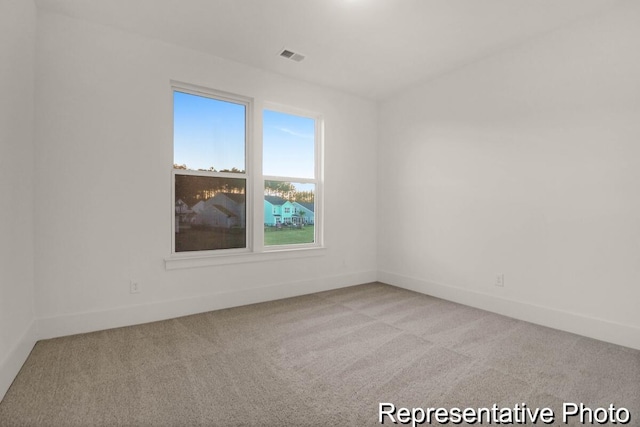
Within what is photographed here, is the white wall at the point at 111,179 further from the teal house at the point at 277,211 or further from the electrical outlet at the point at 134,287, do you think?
the teal house at the point at 277,211

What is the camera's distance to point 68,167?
9.05 ft

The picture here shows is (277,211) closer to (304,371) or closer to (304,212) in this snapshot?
(304,212)

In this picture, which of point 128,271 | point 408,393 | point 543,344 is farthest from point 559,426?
point 128,271

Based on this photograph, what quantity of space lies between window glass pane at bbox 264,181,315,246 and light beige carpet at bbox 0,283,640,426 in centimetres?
115

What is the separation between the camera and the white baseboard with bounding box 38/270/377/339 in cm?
274

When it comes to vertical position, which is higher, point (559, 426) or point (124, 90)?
point (124, 90)

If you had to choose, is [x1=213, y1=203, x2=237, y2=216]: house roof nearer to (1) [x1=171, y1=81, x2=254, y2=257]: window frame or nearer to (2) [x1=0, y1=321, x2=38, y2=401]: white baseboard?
(1) [x1=171, y1=81, x2=254, y2=257]: window frame

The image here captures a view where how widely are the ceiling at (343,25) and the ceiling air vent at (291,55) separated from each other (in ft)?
0.22

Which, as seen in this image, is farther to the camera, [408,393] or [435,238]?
[435,238]

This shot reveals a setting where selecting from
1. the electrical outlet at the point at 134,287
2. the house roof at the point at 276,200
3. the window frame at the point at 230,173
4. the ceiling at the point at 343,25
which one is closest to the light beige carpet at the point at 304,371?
the electrical outlet at the point at 134,287

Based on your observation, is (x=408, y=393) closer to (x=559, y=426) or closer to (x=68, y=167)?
(x=559, y=426)

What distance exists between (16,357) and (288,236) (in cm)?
267

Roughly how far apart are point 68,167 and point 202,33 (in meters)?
1.67

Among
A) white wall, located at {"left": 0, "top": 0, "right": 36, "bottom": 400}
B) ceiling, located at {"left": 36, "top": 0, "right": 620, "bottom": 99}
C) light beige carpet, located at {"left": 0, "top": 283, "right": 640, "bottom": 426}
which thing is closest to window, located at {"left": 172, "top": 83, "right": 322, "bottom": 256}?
ceiling, located at {"left": 36, "top": 0, "right": 620, "bottom": 99}
